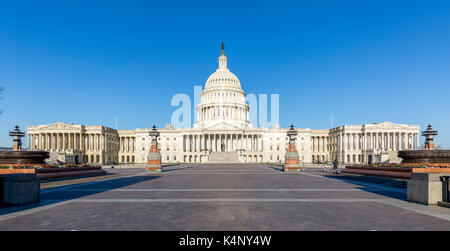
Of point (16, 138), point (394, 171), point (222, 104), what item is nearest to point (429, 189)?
point (394, 171)

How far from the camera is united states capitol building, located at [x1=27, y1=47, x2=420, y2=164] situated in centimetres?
10600

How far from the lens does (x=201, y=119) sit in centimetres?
13688

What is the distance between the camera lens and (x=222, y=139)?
120m

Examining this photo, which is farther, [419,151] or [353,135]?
[353,135]

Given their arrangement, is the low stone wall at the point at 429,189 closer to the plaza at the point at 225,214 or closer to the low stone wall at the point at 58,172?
the plaza at the point at 225,214

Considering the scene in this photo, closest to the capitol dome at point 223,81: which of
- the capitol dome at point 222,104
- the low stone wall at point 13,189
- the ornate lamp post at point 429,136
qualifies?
the capitol dome at point 222,104

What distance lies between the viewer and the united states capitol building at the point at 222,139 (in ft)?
348

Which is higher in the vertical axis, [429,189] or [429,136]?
[429,136]

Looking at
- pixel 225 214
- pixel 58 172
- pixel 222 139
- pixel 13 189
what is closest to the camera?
pixel 225 214

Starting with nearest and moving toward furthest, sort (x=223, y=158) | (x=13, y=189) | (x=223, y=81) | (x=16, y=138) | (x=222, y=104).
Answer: (x=13, y=189)
(x=16, y=138)
(x=223, y=158)
(x=222, y=104)
(x=223, y=81)

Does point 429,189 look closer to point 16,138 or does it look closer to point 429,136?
point 429,136

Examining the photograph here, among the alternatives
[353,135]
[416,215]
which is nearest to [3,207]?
[416,215]
